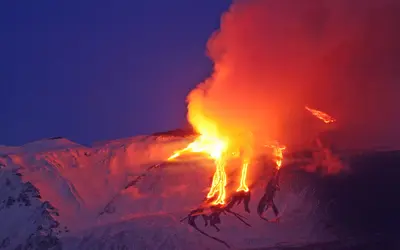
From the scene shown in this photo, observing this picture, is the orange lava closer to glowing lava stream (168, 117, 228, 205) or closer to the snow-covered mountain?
the snow-covered mountain

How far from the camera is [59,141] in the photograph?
134 meters

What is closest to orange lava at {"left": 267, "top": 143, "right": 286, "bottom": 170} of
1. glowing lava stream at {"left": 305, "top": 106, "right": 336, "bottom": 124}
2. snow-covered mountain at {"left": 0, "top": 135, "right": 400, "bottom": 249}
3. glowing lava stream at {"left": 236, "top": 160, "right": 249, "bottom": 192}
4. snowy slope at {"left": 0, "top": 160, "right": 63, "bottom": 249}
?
snow-covered mountain at {"left": 0, "top": 135, "right": 400, "bottom": 249}

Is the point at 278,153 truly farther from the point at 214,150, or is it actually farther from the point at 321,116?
the point at 214,150

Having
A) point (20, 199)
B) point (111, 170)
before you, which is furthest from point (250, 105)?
point (20, 199)

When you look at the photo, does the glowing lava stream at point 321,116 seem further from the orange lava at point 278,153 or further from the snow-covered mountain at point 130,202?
the snow-covered mountain at point 130,202

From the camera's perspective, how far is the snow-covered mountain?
10125 cm

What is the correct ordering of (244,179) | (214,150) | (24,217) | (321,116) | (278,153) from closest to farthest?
(244,179) < (278,153) < (214,150) < (321,116) < (24,217)

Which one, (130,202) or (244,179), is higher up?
(244,179)

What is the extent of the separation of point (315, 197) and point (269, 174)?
5154mm

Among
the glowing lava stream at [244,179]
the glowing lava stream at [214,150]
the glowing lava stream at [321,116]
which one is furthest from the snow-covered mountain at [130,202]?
the glowing lava stream at [321,116]

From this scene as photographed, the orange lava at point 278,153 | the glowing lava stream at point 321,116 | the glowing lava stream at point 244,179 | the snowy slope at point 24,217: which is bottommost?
the snowy slope at point 24,217

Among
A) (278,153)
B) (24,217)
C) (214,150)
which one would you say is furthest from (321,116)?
(24,217)

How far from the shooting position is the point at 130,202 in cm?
11038

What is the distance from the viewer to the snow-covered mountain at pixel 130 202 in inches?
3986
